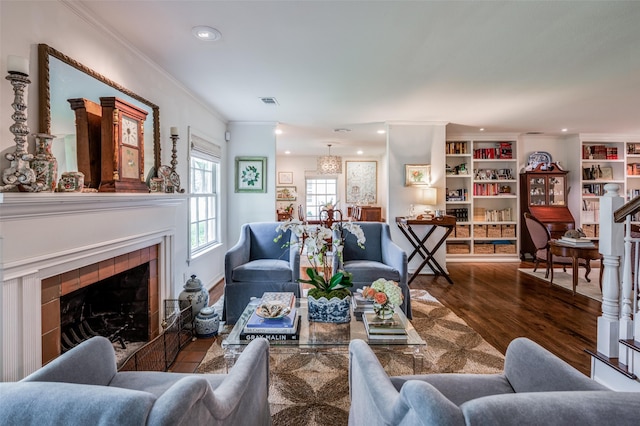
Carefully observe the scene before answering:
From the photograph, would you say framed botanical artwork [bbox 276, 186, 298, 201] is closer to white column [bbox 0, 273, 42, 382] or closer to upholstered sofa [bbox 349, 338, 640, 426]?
white column [bbox 0, 273, 42, 382]

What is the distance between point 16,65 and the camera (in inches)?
55.8

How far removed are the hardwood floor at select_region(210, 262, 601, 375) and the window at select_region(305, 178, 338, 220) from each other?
5.06 metres

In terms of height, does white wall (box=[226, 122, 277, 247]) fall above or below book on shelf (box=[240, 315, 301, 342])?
above

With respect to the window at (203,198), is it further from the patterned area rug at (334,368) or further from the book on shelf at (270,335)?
the book on shelf at (270,335)

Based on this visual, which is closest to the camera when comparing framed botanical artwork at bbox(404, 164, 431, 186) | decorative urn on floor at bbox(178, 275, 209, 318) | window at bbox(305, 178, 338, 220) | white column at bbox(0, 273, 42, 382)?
white column at bbox(0, 273, 42, 382)

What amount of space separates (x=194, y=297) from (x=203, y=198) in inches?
69.4

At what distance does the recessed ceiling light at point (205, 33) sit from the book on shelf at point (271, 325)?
194cm

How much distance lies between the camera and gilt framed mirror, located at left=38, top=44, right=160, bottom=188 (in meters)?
1.72

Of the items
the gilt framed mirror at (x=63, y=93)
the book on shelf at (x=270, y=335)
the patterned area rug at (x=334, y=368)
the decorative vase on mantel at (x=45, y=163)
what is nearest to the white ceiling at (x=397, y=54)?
the gilt framed mirror at (x=63, y=93)

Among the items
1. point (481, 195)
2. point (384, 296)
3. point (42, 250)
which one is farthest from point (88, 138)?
point (481, 195)

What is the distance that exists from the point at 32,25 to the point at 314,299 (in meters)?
2.12

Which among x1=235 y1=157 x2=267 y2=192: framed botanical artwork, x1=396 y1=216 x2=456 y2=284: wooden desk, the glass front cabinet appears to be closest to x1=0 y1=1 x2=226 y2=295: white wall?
x1=235 y1=157 x2=267 y2=192: framed botanical artwork

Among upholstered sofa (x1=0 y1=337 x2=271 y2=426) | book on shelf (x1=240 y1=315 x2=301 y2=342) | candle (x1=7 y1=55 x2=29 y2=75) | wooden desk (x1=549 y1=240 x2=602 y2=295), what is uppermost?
candle (x1=7 y1=55 x2=29 y2=75)

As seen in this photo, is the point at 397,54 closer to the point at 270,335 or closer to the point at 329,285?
the point at 329,285
